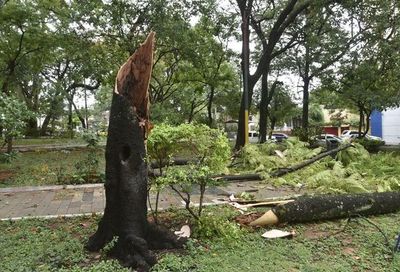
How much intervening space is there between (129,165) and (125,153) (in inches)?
5.9

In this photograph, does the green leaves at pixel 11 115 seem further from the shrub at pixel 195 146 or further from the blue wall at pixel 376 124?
the blue wall at pixel 376 124

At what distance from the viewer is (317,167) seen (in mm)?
9305

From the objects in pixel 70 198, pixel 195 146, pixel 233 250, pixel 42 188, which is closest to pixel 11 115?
pixel 42 188

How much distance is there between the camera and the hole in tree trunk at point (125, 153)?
162 inches

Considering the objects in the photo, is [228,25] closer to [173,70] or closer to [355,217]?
[173,70]

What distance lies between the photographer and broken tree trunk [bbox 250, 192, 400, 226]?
4.91m

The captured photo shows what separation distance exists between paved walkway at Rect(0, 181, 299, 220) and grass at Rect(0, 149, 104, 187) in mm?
959

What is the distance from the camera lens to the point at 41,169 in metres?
10.4

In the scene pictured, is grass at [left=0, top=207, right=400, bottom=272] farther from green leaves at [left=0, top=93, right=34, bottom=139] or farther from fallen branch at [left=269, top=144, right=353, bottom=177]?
fallen branch at [left=269, top=144, right=353, bottom=177]

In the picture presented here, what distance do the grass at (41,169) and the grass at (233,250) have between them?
3726mm

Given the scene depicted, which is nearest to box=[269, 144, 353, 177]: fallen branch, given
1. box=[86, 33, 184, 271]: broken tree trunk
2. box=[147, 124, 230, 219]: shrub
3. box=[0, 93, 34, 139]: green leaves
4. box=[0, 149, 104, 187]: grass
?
box=[0, 149, 104, 187]: grass

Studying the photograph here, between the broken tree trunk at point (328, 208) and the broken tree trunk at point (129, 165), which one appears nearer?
the broken tree trunk at point (129, 165)

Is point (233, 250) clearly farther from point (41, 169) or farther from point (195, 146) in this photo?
point (41, 169)

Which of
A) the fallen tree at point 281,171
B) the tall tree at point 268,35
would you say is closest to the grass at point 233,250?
the fallen tree at point 281,171
